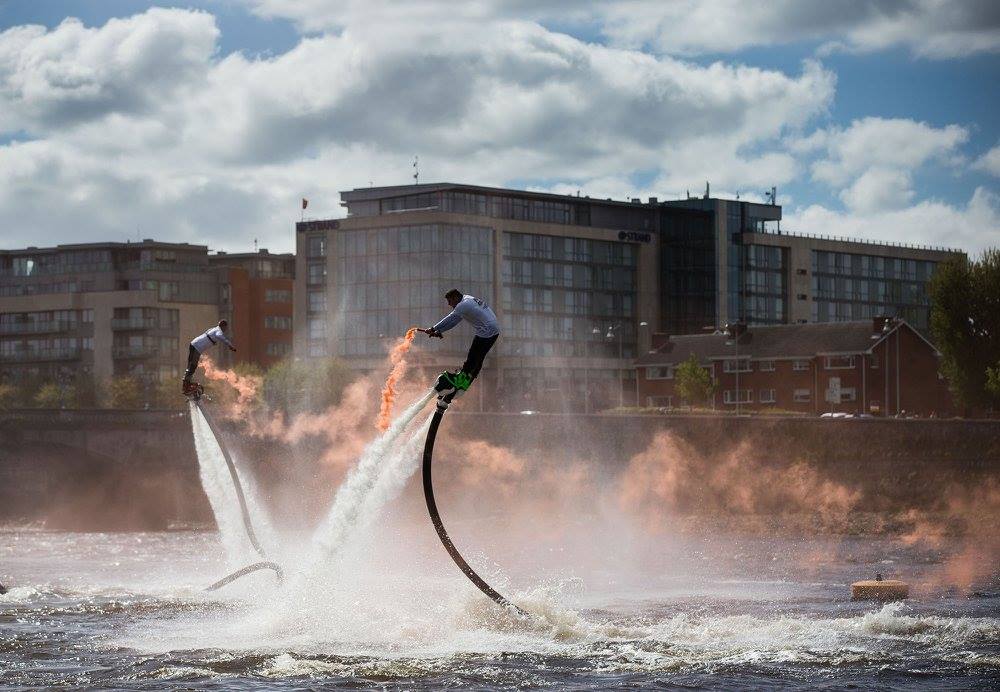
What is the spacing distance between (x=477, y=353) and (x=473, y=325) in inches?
83.7

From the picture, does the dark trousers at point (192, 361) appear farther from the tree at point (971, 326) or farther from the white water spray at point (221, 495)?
the tree at point (971, 326)

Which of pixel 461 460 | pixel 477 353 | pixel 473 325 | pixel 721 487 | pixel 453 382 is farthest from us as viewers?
pixel 461 460

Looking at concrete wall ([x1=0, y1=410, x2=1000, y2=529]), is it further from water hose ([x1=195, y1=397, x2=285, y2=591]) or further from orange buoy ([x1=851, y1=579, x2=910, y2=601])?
water hose ([x1=195, y1=397, x2=285, y2=591])

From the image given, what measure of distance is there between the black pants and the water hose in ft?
82.7

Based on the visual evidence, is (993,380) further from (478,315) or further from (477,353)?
(478,315)

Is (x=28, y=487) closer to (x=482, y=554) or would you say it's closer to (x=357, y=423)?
(x=357, y=423)

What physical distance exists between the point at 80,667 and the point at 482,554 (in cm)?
5670

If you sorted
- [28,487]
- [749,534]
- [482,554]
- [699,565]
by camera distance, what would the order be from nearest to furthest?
1. [699,565]
2. [482,554]
3. [749,534]
4. [28,487]

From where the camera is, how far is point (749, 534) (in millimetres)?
138125

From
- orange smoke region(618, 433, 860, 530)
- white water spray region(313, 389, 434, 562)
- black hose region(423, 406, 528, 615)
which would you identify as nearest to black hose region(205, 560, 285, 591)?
white water spray region(313, 389, 434, 562)

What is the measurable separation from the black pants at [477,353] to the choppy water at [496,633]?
1305 centimetres

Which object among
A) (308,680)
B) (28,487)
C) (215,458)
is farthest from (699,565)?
(28,487)

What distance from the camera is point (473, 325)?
186 ft

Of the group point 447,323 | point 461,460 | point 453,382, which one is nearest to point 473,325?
point 447,323
